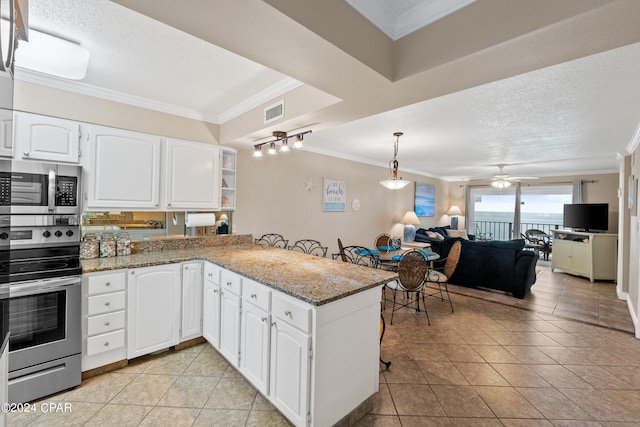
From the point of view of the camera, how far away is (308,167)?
4777 mm

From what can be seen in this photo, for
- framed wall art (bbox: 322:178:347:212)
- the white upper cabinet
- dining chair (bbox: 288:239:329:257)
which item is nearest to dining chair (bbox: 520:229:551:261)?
framed wall art (bbox: 322:178:347:212)

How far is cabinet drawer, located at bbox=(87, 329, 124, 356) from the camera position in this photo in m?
2.26

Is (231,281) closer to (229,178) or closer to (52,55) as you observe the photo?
(229,178)

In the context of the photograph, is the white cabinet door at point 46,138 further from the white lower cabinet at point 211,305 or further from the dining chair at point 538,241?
the dining chair at point 538,241

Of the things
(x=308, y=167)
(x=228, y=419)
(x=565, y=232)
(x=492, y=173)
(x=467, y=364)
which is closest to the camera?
(x=228, y=419)

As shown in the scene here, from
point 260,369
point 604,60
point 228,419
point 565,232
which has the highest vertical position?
point 604,60

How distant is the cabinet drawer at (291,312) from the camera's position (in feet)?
5.36

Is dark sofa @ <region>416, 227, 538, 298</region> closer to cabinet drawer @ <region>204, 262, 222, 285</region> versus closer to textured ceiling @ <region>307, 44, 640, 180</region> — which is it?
textured ceiling @ <region>307, 44, 640, 180</region>

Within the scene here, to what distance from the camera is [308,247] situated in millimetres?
4777

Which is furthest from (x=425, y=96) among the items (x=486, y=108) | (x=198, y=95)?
(x=198, y=95)

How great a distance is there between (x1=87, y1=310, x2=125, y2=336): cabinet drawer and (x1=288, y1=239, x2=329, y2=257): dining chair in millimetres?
2466

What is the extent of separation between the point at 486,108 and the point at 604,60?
99cm

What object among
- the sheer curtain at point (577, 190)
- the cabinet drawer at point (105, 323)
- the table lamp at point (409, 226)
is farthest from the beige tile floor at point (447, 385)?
the sheer curtain at point (577, 190)

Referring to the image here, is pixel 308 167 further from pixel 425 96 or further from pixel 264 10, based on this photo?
pixel 264 10
